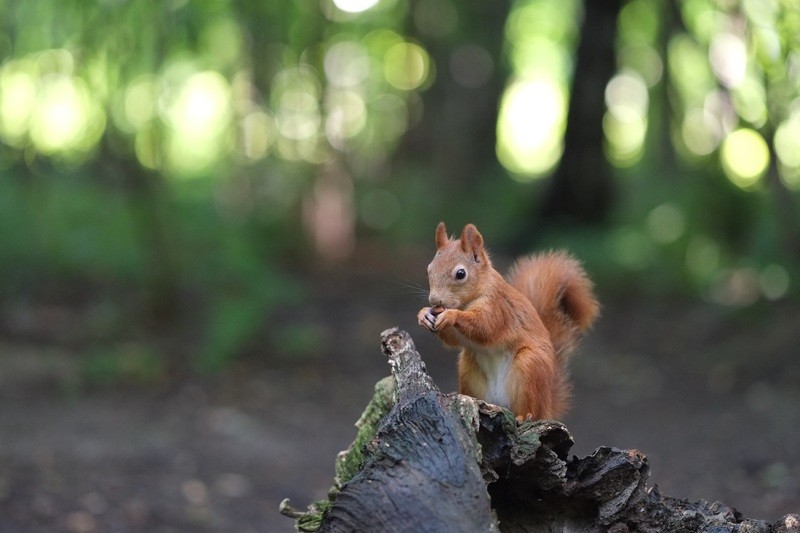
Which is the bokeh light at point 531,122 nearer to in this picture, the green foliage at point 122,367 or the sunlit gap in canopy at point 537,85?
the sunlit gap in canopy at point 537,85

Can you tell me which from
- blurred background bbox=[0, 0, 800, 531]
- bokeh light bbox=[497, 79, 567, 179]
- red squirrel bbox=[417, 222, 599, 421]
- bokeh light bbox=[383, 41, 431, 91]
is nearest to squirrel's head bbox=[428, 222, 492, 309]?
red squirrel bbox=[417, 222, 599, 421]

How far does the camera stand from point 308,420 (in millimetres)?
6559

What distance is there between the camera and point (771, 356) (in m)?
6.39

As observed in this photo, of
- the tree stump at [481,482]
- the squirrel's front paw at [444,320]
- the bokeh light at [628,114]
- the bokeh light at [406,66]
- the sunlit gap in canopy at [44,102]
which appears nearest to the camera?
the tree stump at [481,482]

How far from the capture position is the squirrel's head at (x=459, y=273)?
9.91 feet

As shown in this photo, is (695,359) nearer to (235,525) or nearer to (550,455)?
(235,525)

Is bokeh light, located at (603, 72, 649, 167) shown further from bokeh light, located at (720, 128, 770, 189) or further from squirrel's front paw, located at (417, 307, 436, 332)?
squirrel's front paw, located at (417, 307, 436, 332)

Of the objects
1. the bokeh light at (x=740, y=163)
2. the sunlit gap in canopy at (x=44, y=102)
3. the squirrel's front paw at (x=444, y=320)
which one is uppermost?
the bokeh light at (x=740, y=163)

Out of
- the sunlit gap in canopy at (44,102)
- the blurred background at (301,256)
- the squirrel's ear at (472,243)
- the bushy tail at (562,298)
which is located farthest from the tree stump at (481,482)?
the sunlit gap in canopy at (44,102)

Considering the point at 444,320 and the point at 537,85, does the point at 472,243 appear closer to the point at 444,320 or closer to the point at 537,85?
the point at 444,320

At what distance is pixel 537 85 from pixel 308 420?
17.2 metres

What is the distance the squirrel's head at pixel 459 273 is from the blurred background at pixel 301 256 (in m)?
2.06

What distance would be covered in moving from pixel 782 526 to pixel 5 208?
280 inches

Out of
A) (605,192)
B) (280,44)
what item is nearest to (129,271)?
(280,44)
